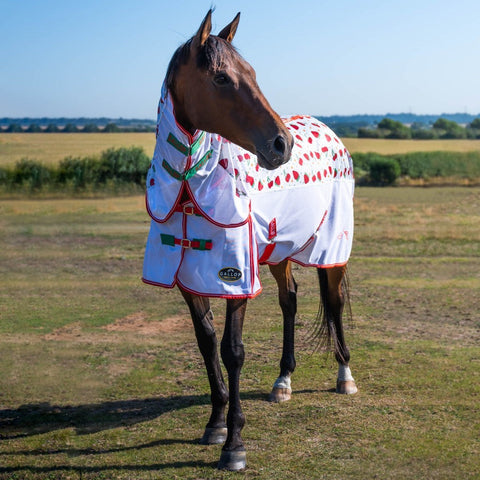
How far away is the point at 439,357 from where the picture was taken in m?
6.05

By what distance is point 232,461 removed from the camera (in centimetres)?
393

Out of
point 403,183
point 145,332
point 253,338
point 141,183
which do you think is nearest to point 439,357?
point 253,338

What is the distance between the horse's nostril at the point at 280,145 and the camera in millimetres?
3480

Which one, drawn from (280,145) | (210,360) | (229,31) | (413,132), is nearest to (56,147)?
(413,132)

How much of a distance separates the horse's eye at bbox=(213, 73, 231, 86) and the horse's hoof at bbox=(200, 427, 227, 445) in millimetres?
2167

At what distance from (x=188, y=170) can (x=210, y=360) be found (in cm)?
125

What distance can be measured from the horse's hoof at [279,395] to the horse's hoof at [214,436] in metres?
0.84

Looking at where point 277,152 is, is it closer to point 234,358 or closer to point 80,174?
point 234,358

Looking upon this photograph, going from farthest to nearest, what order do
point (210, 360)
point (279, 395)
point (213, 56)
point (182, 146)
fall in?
point (279, 395)
point (210, 360)
point (182, 146)
point (213, 56)

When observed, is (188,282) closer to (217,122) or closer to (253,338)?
(217,122)

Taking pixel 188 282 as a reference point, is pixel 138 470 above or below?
below

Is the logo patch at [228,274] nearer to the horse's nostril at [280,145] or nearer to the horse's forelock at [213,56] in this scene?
the horse's nostril at [280,145]

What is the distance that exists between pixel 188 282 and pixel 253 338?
110 inches

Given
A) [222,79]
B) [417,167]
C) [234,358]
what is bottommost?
[417,167]
